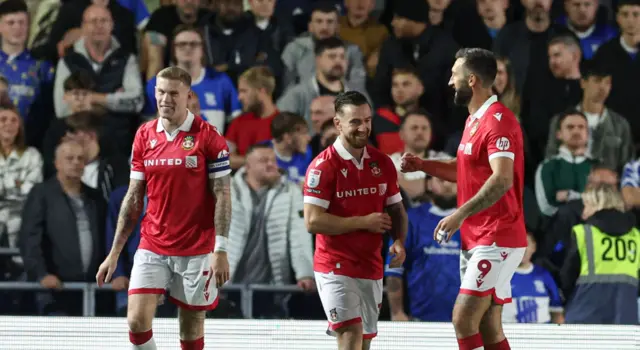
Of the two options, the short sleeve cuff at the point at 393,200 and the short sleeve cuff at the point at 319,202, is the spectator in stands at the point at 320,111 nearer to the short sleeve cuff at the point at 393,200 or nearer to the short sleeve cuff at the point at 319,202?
the short sleeve cuff at the point at 393,200

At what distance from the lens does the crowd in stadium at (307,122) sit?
850cm

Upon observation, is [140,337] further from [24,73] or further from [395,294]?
[24,73]

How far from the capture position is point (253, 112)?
362 inches

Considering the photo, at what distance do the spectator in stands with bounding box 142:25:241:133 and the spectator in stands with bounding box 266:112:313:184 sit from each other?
500 mm

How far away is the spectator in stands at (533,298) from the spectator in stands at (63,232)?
357 centimetres

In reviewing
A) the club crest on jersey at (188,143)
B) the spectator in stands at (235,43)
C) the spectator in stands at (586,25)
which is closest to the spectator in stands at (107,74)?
the spectator in stands at (235,43)

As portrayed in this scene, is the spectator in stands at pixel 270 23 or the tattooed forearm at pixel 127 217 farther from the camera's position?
the spectator in stands at pixel 270 23

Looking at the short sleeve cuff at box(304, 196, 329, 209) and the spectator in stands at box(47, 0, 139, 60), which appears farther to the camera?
the spectator in stands at box(47, 0, 139, 60)

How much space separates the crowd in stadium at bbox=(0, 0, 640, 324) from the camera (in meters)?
8.50

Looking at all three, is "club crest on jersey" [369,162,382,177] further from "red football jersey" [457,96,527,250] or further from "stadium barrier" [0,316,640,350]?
"stadium barrier" [0,316,640,350]

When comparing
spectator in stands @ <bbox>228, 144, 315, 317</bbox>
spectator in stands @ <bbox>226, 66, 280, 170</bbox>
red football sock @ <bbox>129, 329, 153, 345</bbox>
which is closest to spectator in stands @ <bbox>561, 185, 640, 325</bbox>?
spectator in stands @ <bbox>228, 144, 315, 317</bbox>

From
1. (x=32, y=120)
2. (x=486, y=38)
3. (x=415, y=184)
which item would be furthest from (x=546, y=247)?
(x=32, y=120)

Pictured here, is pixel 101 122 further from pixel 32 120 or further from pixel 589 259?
pixel 589 259

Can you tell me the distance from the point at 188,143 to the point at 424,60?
4.64 meters
